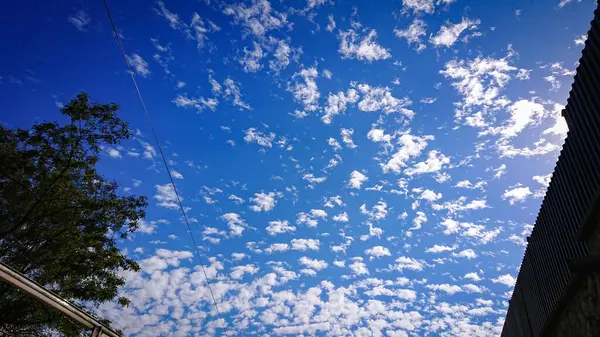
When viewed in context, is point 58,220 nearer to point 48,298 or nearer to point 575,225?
point 48,298

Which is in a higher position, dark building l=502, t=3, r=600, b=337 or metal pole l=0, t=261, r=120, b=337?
dark building l=502, t=3, r=600, b=337

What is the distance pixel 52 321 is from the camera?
13.9 m

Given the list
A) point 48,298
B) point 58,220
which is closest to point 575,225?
point 48,298

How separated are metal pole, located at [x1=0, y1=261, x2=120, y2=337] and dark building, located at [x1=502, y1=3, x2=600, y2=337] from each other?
11.2 m

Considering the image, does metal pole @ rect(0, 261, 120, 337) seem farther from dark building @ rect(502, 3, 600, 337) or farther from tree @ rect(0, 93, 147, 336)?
dark building @ rect(502, 3, 600, 337)

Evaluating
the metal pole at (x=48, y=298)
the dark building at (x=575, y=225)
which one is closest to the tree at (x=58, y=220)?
the metal pole at (x=48, y=298)

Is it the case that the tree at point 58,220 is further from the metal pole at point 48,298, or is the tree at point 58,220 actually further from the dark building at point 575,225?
the dark building at point 575,225

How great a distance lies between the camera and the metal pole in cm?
772

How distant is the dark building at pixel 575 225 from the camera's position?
224 inches

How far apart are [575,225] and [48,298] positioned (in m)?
12.4

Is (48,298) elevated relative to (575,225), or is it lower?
lower

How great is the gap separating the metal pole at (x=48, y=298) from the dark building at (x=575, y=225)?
439 inches

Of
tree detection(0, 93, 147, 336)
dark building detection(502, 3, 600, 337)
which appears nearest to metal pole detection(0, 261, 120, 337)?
tree detection(0, 93, 147, 336)

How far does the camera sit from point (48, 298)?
8.58 metres
